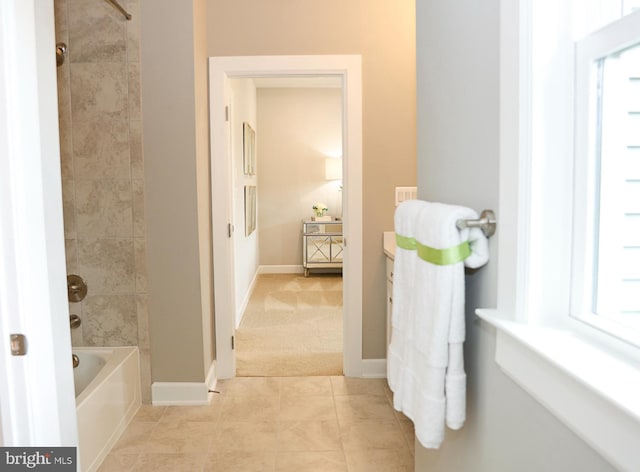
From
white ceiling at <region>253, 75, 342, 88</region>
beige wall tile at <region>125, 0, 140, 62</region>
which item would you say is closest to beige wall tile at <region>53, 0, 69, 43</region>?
beige wall tile at <region>125, 0, 140, 62</region>

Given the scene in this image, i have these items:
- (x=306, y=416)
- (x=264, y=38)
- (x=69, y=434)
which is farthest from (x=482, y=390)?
(x=264, y=38)

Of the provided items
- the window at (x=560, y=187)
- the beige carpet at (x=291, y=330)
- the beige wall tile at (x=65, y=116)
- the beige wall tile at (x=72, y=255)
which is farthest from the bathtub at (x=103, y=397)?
the window at (x=560, y=187)

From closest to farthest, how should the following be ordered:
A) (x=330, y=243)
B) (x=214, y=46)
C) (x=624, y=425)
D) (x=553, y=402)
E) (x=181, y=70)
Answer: (x=624, y=425), (x=553, y=402), (x=181, y=70), (x=214, y=46), (x=330, y=243)

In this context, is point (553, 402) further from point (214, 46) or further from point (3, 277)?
point (214, 46)

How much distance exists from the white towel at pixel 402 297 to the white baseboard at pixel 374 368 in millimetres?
1803

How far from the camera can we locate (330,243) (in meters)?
6.68

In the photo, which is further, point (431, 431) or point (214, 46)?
point (214, 46)

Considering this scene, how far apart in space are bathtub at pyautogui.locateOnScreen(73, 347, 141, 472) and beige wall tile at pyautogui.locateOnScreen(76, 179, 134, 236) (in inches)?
26.5

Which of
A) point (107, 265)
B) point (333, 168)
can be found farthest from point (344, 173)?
point (333, 168)

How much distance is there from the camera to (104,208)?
264 centimetres

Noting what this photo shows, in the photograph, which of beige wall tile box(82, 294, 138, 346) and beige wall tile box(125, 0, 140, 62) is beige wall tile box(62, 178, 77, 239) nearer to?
beige wall tile box(82, 294, 138, 346)

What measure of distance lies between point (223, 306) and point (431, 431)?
7.04 feet

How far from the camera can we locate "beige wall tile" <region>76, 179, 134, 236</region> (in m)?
2.64

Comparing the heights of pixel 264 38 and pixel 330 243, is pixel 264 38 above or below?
above
